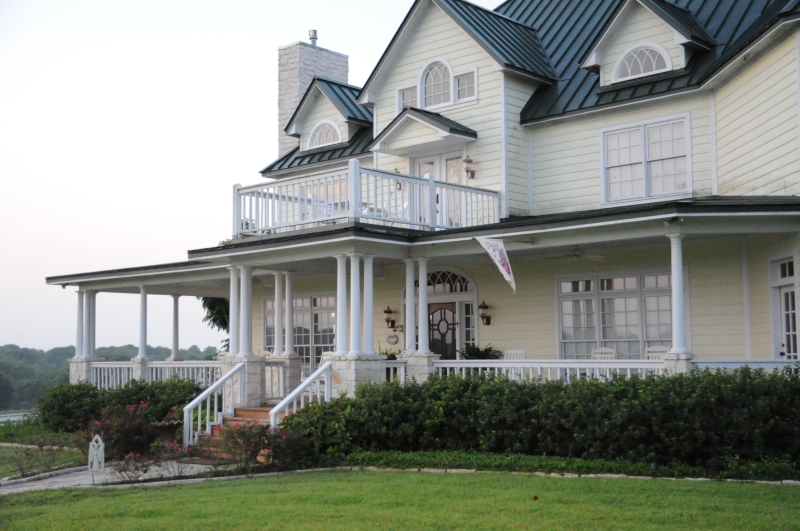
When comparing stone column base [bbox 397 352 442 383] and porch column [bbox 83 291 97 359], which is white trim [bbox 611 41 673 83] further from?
porch column [bbox 83 291 97 359]

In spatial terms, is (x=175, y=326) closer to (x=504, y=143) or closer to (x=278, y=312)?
(x=278, y=312)

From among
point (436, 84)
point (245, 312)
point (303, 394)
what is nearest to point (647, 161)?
point (436, 84)

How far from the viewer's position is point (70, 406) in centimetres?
1977

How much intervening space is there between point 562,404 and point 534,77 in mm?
8274

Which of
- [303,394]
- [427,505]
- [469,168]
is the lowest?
[427,505]

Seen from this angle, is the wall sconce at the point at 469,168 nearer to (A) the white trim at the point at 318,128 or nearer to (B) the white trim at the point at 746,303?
(A) the white trim at the point at 318,128

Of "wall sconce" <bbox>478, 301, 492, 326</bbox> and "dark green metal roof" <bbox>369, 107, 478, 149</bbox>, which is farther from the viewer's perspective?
"wall sconce" <bbox>478, 301, 492, 326</bbox>

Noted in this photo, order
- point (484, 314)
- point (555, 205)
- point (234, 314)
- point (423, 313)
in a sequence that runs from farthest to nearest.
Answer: point (484, 314) < point (234, 314) < point (555, 205) < point (423, 313)

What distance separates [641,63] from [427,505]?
10.7 metres

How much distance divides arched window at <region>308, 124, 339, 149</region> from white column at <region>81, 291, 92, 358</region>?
7.11m

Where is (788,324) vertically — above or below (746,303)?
below

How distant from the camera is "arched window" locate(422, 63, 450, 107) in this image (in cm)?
1945

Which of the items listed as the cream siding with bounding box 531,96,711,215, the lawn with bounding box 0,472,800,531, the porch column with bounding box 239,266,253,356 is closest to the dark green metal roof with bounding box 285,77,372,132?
the cream siding with bounding box 531,96,711,215

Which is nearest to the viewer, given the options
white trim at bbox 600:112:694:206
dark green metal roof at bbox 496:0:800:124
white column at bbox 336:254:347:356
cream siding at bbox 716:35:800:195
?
cream siding at bbox 716:35:800:195
